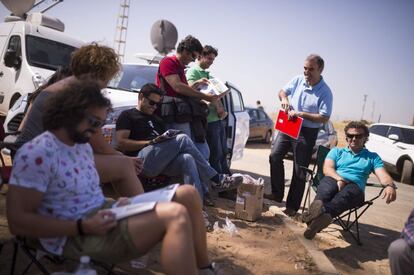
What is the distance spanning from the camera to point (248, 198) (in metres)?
4.70

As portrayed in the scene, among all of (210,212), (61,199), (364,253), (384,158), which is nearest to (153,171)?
(210,212)

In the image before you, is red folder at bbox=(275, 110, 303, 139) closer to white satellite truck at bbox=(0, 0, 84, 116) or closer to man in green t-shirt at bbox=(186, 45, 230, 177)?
man in green t-shirt at bbox=(186, 45, 230, 177)

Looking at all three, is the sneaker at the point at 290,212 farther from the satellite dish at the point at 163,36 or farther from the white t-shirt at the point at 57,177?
the satellite dish at the point at 163,36

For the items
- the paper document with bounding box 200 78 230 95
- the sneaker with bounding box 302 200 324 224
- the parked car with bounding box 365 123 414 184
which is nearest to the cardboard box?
the sneaker with bounding box 302 200 324 224

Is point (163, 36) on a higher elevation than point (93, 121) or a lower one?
higher

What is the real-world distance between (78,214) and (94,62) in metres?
1.32

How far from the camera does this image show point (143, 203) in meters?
2.15

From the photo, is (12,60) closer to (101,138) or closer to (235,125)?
(235,125)

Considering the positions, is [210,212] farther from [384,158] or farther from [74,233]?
[384,158]

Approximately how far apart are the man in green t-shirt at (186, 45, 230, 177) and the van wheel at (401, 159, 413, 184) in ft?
26.7

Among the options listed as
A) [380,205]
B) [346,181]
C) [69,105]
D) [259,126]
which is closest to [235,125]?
[346,181]

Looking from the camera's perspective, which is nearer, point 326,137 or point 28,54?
point 28,54

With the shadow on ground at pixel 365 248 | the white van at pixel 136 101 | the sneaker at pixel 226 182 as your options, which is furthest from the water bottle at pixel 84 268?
the shadow on ground at pixel 365 248

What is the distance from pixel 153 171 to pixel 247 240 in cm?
126
